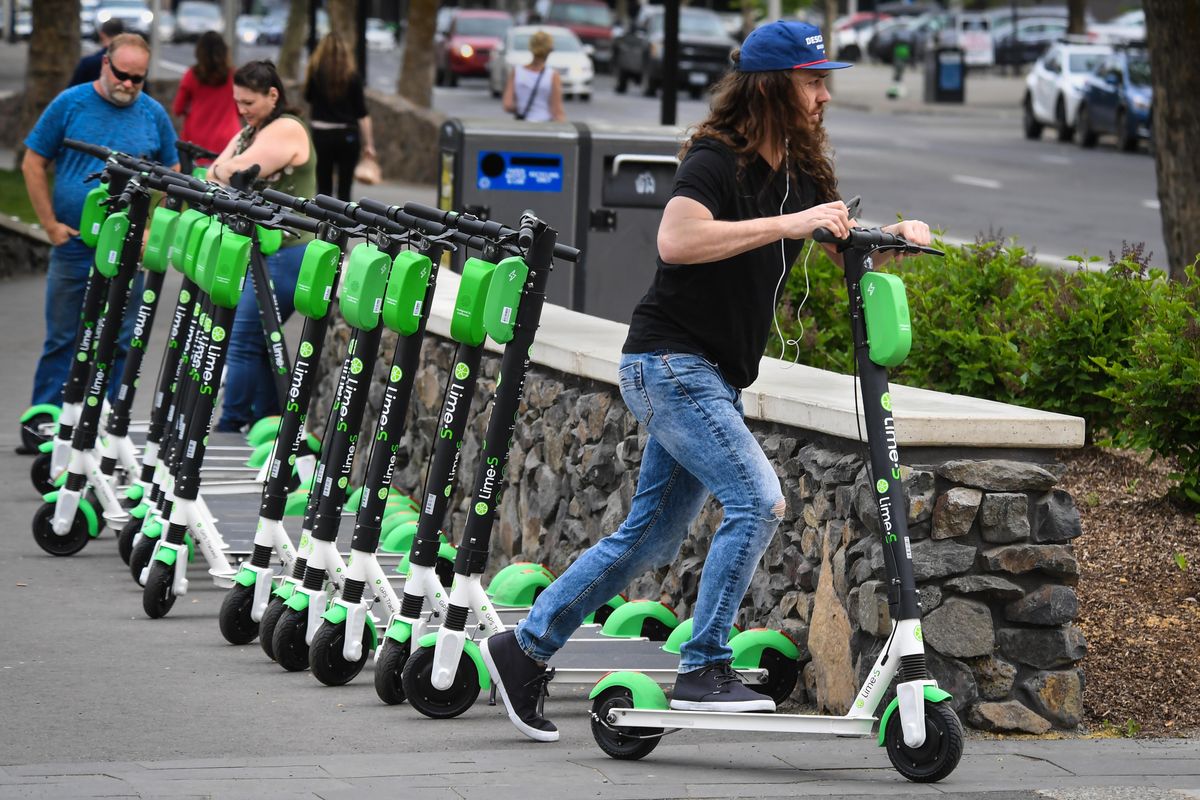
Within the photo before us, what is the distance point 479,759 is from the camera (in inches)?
209

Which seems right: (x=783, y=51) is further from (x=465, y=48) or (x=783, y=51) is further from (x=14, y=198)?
(x=465, y=48)

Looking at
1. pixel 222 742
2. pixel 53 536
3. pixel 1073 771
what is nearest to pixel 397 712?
pixel 222 742

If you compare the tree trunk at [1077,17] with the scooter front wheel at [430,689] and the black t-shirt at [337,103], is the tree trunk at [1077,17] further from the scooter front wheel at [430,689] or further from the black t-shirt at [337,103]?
the scooter front wheel at [430,689]

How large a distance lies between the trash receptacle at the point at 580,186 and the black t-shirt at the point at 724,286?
19.3 ft

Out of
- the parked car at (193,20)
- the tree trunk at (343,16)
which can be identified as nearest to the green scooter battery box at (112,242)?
the tree trunk at (343,16)

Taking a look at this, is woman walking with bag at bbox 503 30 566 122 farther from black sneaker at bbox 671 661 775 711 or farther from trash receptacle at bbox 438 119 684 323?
Answer: black sneaker at bbox 671 661 775 711

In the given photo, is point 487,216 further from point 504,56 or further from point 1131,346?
point 504,56

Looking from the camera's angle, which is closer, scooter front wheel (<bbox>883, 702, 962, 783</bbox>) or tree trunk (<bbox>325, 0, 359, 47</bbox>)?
scooter front wheel (<bbox>883, 702, 962, 783</bbox>)

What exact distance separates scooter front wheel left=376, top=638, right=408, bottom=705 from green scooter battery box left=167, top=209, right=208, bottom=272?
230 cm

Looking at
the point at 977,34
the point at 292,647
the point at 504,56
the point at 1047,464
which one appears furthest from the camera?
the point at 977,34

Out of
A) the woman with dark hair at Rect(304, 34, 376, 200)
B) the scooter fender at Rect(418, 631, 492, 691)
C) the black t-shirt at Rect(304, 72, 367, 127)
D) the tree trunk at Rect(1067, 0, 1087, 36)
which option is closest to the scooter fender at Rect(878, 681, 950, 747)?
the scooter fender at Rect(418, 631, 492, 691)

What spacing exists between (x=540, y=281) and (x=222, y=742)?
1562 millimetres

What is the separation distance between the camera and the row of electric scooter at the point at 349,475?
5629 millimetres

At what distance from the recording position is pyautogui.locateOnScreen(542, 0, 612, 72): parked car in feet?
188
